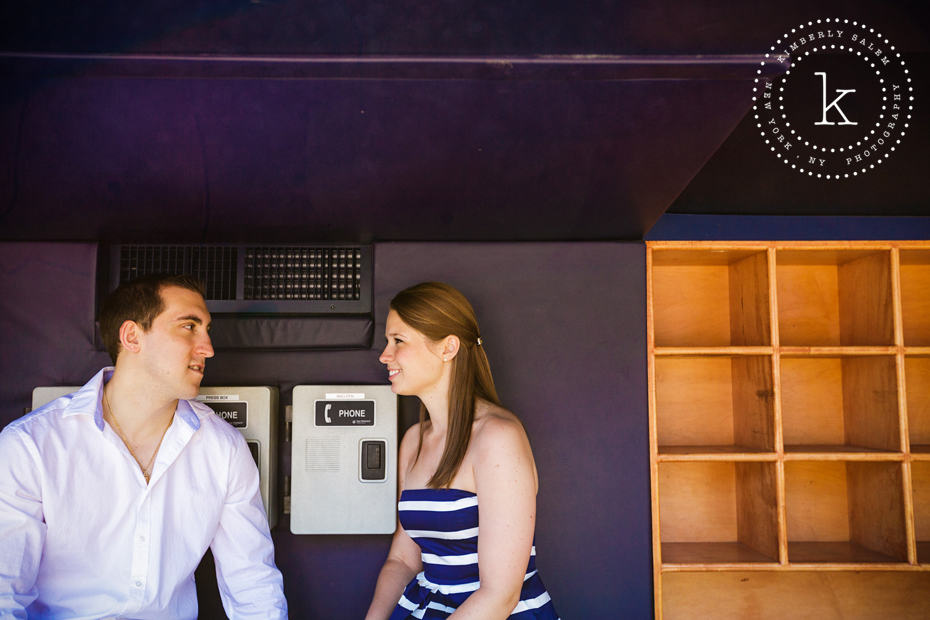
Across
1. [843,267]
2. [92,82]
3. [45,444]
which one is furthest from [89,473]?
[843,267]

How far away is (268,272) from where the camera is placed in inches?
99.6

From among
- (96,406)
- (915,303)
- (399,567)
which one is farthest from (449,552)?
(915,303)

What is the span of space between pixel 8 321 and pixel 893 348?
11.4 ft

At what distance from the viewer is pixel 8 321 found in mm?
2523

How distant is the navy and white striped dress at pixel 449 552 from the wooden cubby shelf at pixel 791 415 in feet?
2.50

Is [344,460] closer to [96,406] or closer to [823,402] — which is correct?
[96,406]

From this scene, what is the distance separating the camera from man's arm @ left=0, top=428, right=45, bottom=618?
5.66 feet

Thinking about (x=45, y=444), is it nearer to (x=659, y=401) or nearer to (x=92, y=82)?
(x=92, y=82)

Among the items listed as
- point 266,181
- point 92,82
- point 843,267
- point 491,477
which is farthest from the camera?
point 843,267

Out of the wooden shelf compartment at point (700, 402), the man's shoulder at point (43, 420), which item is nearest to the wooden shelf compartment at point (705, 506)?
the wooden shelf compartment at point (700, 402)

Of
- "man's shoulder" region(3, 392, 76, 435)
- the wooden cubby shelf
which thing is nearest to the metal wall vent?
"man's shoulder" region(3, 392, 76, 435)

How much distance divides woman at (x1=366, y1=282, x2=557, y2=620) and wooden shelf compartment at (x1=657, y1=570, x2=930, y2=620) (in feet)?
3.67

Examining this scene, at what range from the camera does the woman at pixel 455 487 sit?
5.83 feet

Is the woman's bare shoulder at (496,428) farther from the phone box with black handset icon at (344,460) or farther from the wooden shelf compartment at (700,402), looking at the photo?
the wooden shelf compartment at (700,402)
